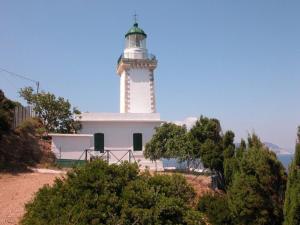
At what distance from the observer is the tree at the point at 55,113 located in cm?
2117

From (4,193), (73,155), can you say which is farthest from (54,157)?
(4,193)

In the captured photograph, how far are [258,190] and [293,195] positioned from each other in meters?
1.66

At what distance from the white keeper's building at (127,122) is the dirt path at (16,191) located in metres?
4.57

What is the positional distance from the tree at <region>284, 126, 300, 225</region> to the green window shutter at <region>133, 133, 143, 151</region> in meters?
12.9

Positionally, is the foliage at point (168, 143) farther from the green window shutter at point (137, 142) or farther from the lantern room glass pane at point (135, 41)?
the lantern room glass pane at point (135, 41)

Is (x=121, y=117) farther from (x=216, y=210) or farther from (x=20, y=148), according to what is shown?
(x=216, y=210)

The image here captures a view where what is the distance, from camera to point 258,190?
10.9m

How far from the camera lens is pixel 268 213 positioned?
34.5 feet

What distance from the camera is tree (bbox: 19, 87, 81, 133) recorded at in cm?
2117

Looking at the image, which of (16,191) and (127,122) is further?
(127,122)

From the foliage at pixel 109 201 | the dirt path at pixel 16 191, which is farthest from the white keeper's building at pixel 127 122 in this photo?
the foliage at pixel 109 201

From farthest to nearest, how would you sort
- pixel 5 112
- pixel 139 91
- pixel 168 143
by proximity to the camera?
1. pixel 139 91
2. pixel 168 143
3. pixel 5 112

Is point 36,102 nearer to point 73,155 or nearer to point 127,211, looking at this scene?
point 73,155

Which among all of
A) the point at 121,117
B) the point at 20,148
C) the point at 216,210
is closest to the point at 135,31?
the point at 121,117
